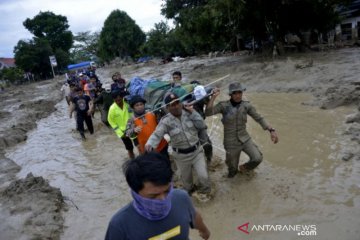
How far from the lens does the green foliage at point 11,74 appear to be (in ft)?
160

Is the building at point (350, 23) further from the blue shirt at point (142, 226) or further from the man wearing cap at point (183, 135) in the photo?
the blue shirt at point (142, 226)

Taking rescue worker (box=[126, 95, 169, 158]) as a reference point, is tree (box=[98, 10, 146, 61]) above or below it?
above

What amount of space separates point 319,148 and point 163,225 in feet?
18.1

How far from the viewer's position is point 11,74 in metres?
49.2

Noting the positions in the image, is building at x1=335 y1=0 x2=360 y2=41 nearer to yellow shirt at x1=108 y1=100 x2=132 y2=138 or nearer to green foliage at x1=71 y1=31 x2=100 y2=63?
yellow shirt at x1=108 y1=100 x2=132 y2=138

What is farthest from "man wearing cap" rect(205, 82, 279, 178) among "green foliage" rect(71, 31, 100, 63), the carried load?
"green foliage" rect(71, 31, 100, 63)

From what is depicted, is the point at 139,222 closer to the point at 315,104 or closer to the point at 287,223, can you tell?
the point at 287,223

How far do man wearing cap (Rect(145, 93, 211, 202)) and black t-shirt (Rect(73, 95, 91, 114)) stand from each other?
546cm

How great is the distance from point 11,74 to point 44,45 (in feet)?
25.2

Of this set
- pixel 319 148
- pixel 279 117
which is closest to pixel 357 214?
pixel 319 148

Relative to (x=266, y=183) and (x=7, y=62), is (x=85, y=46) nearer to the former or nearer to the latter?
(x=7, y=62)

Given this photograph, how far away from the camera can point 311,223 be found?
441cm

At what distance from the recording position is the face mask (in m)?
2.04

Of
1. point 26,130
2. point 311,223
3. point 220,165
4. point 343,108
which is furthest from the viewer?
point 26,130
